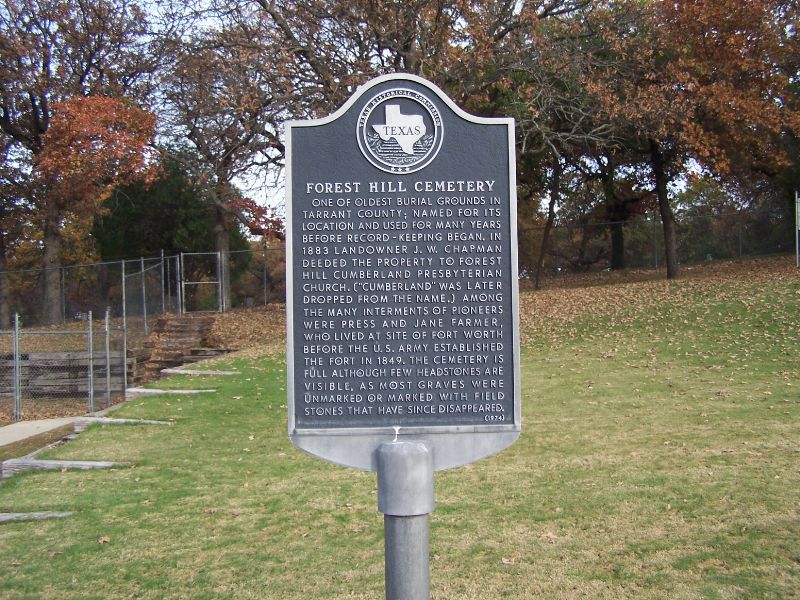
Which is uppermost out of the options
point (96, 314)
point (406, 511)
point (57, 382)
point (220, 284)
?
point (220, 284)

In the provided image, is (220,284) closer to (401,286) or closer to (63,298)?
(63,298)

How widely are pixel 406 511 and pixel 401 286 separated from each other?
1119 millimetres

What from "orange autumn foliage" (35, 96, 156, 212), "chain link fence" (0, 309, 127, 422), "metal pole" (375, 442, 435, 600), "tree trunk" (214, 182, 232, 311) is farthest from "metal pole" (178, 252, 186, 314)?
"metal pole" (375, 442, 435, 600)

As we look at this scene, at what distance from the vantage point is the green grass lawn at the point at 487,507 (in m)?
5.59

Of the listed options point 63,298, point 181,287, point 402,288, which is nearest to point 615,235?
point 181,287

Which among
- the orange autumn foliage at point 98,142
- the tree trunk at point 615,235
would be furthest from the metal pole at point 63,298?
the tree trunk at point 615,235

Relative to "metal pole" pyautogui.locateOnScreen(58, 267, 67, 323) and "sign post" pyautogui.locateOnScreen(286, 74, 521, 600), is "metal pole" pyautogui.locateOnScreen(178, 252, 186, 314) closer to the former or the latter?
"metal pole" pyautogui.locateOnScreen(58, 267, 67, 323)

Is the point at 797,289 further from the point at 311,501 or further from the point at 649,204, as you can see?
the point at 649,204

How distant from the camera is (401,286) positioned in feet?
14.0

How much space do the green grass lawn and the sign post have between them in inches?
64.8

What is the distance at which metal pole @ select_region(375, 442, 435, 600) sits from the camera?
4125 mm

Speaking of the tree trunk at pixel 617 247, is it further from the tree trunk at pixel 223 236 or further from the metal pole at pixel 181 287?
the metal pole at pixel 181 287

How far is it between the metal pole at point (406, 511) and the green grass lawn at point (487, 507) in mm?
1295

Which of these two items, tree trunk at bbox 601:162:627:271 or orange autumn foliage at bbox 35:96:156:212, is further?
tree trunk at bbox 601:162:627:271
